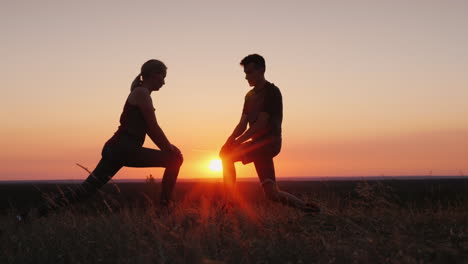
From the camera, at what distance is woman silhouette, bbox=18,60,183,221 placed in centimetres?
616

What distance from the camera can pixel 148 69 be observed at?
643 cm

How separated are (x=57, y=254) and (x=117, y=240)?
531 mm

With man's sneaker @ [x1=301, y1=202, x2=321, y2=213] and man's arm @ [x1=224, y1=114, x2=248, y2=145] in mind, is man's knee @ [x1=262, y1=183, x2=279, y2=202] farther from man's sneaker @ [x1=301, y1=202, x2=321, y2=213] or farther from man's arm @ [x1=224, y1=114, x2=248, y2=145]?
man's arm @ [x1=224, y1=114, x2=248, y2=145]

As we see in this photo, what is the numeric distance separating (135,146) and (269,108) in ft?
5.49

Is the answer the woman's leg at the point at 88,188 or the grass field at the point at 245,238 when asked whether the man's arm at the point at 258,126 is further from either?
the woman's leg at the point at 88,188

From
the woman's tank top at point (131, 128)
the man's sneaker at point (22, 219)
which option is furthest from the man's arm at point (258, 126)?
the man's sneaker at point (22, 219)

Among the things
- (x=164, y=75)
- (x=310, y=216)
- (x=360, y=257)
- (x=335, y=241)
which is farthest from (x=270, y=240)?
(x=164, y=75)

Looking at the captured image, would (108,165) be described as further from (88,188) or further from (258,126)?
(258,126)

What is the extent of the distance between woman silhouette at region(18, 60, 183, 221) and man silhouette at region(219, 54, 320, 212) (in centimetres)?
72

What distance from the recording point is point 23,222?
248 inches

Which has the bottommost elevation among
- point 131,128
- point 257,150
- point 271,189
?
point 271,189

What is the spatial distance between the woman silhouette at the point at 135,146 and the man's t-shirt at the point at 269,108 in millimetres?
1051

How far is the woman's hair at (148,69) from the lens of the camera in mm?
6438

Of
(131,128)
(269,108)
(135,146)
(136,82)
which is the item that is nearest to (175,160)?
(135,146)
